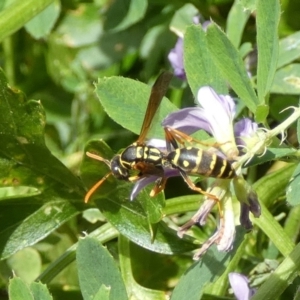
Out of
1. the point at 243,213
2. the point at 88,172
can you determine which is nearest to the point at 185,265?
Answer: the point at 88,172

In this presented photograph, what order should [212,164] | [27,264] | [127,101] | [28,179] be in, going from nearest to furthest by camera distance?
[212,164] → [127,101] → [28,179] → [27,264]

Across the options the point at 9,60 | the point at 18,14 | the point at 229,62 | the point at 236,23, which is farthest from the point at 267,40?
the point at 9,60

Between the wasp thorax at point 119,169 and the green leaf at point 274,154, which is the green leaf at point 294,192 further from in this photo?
the wasp thorax at point 119,169

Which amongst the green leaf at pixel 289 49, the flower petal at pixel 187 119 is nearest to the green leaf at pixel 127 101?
the flower petal at pixel 187 119

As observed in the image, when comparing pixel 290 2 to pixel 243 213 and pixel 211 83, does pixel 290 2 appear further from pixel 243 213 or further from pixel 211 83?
pixel 243 213

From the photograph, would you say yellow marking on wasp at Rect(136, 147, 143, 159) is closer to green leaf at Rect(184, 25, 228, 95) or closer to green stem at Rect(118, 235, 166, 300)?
green leaf at Rect(184, 25, 228, 95)

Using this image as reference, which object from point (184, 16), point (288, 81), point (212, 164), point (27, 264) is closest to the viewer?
point (212, 164)

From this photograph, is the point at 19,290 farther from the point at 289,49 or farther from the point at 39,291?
the point at 289,49
